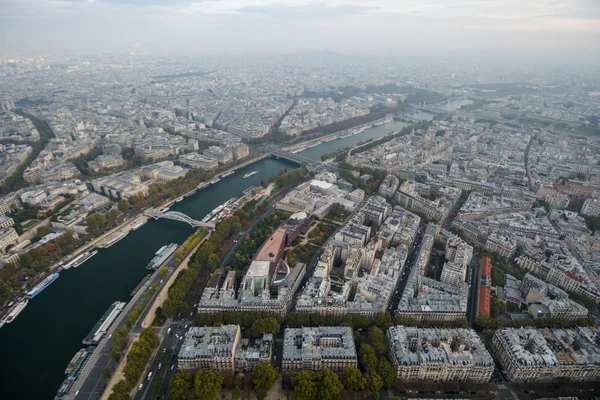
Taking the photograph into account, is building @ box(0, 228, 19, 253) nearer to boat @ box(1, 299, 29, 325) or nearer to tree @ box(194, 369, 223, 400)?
boat @ box(1, 299, 29, 325)

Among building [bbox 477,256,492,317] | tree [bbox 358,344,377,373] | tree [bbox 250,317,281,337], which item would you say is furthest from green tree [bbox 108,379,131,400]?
building [bbox 477,256,492,317]

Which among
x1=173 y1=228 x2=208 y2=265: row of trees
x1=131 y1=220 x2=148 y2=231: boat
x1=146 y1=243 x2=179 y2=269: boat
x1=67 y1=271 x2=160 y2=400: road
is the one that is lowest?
x1=131 y1=220 x2=148 y2=231: boat

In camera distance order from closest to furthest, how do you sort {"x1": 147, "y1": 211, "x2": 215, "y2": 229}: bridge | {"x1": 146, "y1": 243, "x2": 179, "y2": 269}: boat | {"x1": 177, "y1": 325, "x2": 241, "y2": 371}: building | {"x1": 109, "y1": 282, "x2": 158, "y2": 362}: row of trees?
1. {"x1": 177, "y1": 325, "x2": 241, "y2": 371}: building
2. {"x1": 109, "y1": 282, "x2": 158, "y2": 362}: row of trees
3. {"x1": 146, "y1": 243, "x2": 179, "y2": 269}: boat
4. {"x1": 147, "y1": 211, "x2": 215, "y2": 229}: bridge

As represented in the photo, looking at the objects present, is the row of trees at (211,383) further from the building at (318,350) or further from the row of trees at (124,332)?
Answer: the row of trees at (124,332)

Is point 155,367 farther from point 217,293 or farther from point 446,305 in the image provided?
point 446,305

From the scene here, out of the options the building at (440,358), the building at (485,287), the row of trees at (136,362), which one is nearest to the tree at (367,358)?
the building at (440,358)

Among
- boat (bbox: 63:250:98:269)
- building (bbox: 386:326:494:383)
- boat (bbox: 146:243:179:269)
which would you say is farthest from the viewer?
boat (bbox: 63:250:98:269)
